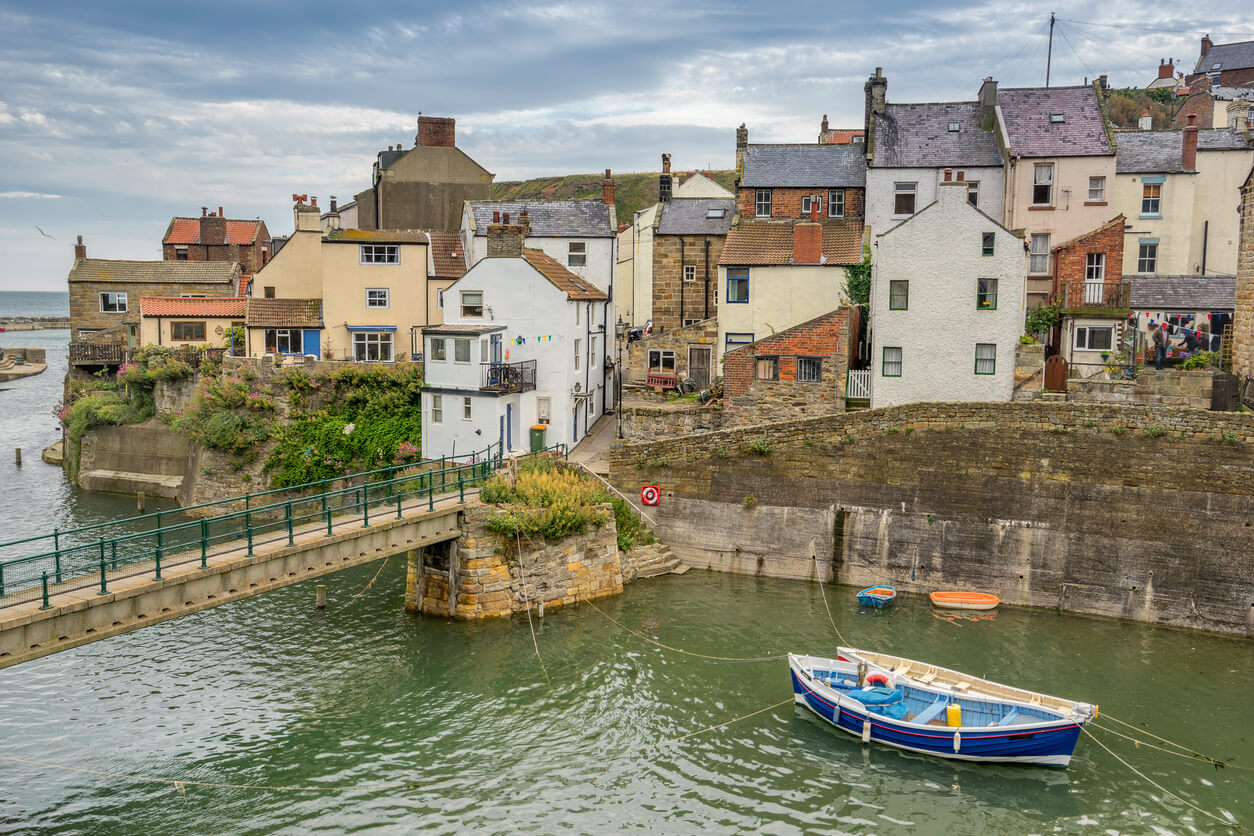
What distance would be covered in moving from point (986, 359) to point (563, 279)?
1741cm

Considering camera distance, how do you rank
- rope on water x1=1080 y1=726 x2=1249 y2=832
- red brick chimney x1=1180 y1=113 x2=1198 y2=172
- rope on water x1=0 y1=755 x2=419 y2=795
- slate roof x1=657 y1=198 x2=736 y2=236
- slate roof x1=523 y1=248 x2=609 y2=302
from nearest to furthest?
1. rope on water x1=1080 y1=726 x2=1249 y2=832
2. rope on water x1=0 y1=755 x2=419 y2=795
3. slate roof x1=523 y1=248 x2=609 y2=302
4. red brick chimney x1=1180 y1=113 x2=1198 y2=172
5. slate roof x1=657 y1=198 x2=736 y2=236

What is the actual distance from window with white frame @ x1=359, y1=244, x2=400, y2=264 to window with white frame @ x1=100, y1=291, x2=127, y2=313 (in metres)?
29.3

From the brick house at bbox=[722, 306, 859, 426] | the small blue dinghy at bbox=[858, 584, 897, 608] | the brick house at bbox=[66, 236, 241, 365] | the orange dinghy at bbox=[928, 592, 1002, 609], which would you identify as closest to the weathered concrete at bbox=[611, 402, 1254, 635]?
the orange dinghy at bbox=[928, 592, 1002, 609]

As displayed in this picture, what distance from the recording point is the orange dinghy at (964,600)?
29859 mm

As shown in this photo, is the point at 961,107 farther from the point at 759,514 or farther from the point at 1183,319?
the point at 759,514

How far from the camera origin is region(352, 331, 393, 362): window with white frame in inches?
1827

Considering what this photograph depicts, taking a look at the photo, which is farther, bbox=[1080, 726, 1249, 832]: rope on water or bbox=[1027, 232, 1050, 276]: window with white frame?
bbox=[1027, 232, 1050, 276]: window with white frame

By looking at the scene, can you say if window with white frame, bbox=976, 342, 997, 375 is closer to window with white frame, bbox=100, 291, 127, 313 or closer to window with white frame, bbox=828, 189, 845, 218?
window with white frame, bbox=828, 189, 845, 218

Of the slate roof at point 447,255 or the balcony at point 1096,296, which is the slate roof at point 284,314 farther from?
the balcony at point 1096,296

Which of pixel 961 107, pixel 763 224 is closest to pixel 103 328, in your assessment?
pixel 763 224

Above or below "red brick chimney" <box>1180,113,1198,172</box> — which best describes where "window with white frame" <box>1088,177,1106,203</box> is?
below

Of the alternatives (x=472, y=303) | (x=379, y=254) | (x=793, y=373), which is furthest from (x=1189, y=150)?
(x=379, y=254)

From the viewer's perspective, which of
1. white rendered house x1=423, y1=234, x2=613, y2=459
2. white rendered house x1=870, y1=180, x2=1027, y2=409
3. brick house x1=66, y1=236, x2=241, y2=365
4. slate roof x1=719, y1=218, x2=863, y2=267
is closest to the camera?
white rendered house x1=870, y1=180, x2=1027, y2=409

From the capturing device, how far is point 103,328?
65.0 meters
